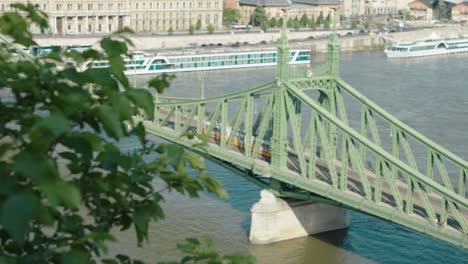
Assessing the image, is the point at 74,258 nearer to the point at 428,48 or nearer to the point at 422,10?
the point at 428,48

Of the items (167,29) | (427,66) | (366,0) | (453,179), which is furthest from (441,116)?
(366,0)

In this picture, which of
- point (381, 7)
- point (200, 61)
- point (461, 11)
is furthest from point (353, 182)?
point (381, 7)

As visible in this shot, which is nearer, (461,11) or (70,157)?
(70,157)

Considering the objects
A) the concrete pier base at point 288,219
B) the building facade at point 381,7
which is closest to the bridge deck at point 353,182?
the concrete pier base at point 288,219

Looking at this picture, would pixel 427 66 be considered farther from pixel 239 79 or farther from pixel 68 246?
pixel 68 246

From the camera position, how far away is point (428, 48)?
80.1 meters

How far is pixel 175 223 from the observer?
87.1ft

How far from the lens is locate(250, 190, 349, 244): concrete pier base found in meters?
25.4

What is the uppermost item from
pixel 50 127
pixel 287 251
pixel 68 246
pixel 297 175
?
pixel 50 127

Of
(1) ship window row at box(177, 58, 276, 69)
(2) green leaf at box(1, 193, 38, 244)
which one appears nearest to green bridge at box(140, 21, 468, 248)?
(2) green leaf at box(1, 193, 38, 244)

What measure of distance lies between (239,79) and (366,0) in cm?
6241

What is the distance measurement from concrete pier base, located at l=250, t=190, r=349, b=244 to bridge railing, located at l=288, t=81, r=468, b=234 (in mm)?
952

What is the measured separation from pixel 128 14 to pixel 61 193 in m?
82.7

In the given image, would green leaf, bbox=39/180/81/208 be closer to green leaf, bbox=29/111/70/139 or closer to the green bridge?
green leaf, bbox=29/111/70/139
